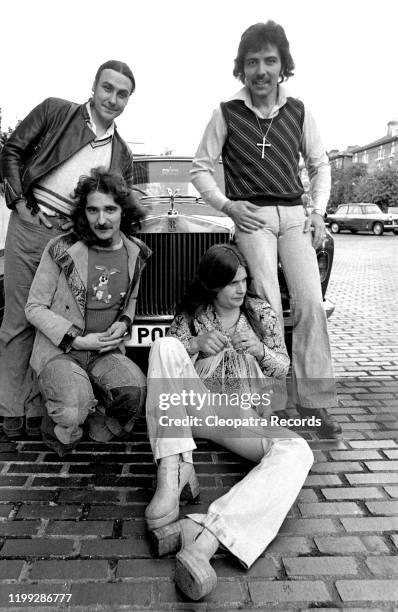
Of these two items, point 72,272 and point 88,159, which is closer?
point 72,272

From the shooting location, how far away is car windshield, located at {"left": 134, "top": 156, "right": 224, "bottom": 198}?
4828mm

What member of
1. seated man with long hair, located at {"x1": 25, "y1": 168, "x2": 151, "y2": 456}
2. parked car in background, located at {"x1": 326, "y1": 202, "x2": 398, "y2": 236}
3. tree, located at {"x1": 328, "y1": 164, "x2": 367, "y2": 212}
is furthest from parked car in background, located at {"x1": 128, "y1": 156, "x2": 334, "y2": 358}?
tree, located at {"x1": 328, "y1": 164, "x2": 367, "y2": 212}

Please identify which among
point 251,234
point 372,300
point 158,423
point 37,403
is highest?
point 251,234

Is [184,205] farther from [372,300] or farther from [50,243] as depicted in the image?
[372,300]

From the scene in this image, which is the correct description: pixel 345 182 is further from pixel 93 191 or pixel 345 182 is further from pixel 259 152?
pixel 93 191

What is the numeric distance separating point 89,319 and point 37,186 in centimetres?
90

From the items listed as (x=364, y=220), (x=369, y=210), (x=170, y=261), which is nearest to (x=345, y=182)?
(x=369, y=210)

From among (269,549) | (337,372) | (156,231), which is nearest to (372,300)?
(337,372)

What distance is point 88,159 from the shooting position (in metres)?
3.38

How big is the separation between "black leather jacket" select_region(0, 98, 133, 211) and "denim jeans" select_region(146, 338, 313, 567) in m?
1.39

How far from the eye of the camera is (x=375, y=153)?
86875 millimetres

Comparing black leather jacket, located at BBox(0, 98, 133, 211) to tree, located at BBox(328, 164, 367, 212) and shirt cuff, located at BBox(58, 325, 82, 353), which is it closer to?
shirt cuff, located at BBox(58, 325, 82, 353)

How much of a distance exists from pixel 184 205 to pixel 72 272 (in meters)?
1.65

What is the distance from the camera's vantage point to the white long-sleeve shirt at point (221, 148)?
10.7 ft
